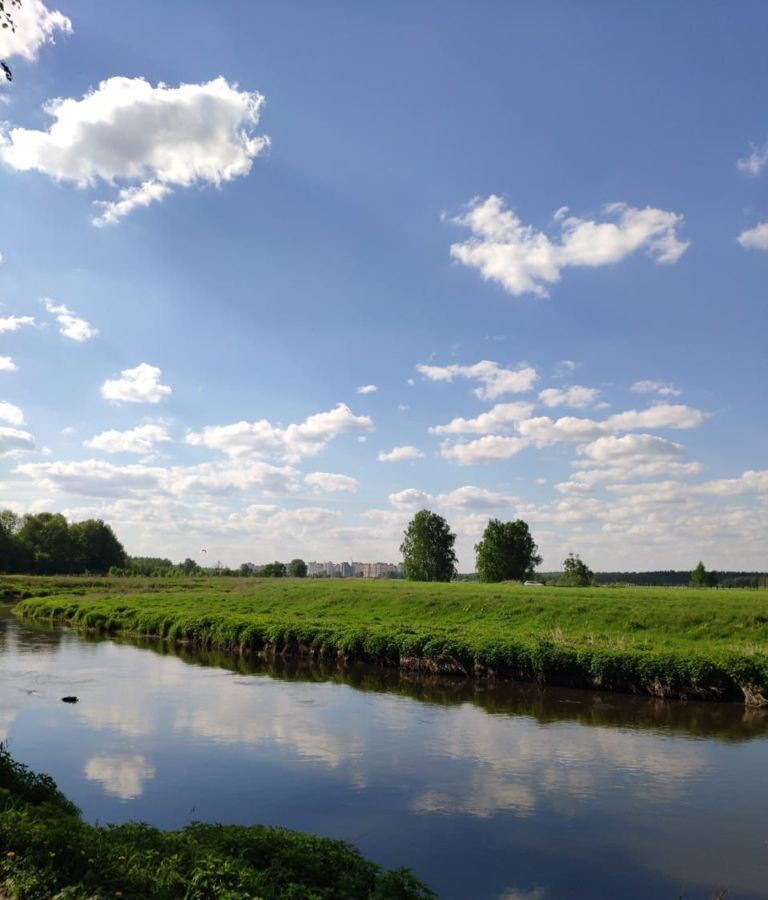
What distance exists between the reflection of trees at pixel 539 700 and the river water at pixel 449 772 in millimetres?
174

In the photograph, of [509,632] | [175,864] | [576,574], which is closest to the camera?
[175,864]

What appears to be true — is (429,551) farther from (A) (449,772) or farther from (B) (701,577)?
(A) (449,772)

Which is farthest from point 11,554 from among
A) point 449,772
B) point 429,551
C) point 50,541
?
point 449,772

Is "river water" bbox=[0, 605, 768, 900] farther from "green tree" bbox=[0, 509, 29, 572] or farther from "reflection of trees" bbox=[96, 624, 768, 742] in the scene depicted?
"green tree" bbox=[0, 509, 29, 572]

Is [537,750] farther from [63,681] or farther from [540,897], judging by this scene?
[63,681]

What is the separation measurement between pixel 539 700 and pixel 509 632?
32.9 ft

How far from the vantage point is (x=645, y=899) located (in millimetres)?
13781

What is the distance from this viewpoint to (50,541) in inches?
5999

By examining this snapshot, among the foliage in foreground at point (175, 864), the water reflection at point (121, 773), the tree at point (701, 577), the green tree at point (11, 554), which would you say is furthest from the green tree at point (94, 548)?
the foliage in foreground at point (175, 864)

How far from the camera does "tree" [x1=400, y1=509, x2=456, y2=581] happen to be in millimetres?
129500

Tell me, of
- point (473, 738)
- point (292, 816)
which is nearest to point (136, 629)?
point (473, 738)

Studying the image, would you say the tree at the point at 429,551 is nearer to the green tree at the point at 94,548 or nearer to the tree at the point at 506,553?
the tree at the point at 506,553

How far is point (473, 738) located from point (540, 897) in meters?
11.6

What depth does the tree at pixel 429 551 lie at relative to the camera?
425ft
